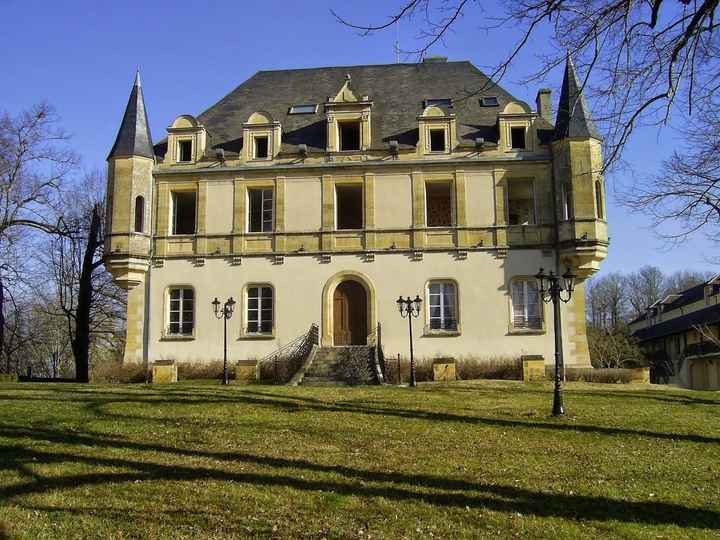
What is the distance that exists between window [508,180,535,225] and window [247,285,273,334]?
1067cm

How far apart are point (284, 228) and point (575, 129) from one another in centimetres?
1223

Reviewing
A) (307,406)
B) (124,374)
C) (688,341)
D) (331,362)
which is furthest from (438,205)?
(688,341)

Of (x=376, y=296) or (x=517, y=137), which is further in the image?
(x=517, y=137)

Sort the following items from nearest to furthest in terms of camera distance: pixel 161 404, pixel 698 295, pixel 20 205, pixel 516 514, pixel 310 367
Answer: pixel 516 514 → pixel 161 404 → pixel 310 367 → pixel 20 205 → pixel 698 295

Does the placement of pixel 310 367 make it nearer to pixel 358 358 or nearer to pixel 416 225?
pixel 358 358

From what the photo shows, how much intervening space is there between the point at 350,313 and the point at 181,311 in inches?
274

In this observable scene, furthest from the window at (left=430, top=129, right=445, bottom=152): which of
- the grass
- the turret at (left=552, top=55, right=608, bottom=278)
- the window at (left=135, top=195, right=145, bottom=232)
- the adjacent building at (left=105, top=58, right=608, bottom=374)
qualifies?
the grass

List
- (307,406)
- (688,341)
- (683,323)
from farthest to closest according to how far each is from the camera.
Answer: (688,341) → (683,323) → (307,406)

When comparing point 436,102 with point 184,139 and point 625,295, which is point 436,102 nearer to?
point 184,139

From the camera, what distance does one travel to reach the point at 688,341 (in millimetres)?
55125

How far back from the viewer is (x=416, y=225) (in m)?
28.8

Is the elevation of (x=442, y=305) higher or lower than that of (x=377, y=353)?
higher

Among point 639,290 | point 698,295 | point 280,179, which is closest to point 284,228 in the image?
point 280,179

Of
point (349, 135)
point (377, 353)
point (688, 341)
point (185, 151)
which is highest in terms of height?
point (349, 135)
